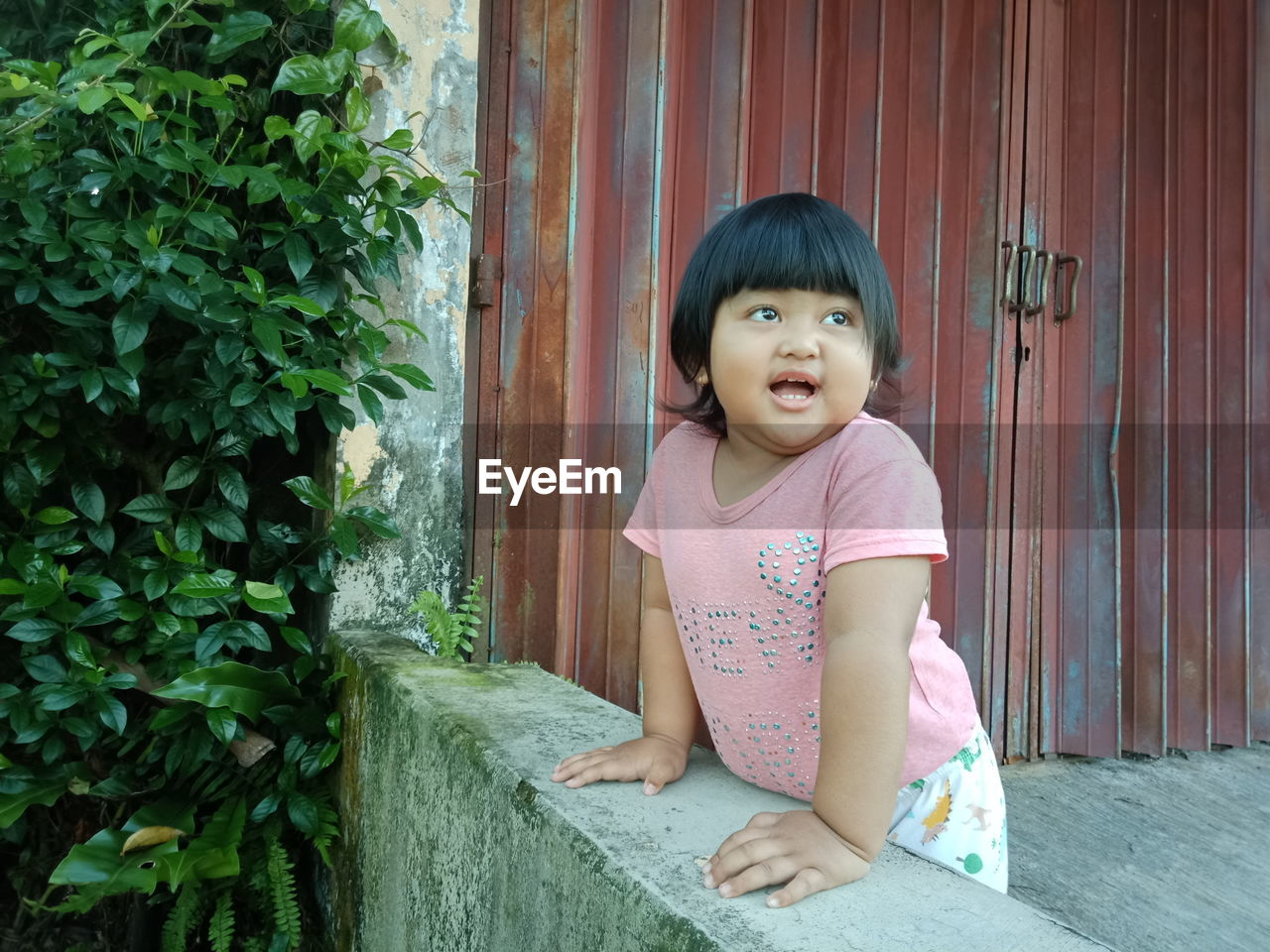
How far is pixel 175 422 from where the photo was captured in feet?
6.85

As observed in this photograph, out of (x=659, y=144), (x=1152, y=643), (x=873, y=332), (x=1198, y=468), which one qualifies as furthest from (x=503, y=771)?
(x=1198, y=468)

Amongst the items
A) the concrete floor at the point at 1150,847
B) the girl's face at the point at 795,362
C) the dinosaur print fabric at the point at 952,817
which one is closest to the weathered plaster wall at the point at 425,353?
the girl's face at the point at 795,362

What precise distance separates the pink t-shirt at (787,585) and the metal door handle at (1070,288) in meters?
2.40

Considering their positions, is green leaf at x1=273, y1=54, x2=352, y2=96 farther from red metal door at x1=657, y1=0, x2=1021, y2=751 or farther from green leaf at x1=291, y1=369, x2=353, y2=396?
red metal door at x1=657, y1=0, x2=1021, y2=751

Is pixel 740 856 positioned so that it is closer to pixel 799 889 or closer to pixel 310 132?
pixel 799 889

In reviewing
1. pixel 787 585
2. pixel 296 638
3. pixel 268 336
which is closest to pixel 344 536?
pixel 296 638

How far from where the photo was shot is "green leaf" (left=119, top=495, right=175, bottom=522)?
6.84 ft

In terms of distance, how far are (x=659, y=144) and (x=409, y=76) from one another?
769 millimetres

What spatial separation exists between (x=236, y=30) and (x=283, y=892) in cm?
176

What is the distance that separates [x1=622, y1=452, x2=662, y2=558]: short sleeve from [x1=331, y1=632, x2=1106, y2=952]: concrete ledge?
316mm

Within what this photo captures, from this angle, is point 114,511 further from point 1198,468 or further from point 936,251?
point 1198,468

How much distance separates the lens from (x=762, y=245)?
138 cm

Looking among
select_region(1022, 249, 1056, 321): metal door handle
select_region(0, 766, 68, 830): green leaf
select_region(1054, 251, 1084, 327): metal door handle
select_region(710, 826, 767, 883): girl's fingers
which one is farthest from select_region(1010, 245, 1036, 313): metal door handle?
select_region(0, 766, 68, 830): green leaf

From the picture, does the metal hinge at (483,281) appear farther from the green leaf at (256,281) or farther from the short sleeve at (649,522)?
the short sleeve at (649,522)
